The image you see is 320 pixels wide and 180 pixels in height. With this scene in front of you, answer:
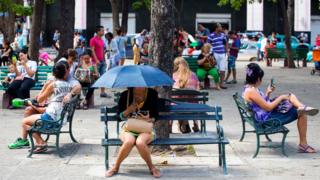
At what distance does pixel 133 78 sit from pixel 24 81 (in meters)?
6.96

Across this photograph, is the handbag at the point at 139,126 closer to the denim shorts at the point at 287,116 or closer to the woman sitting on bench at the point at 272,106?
the woman sitting on bench at the point at 272,106

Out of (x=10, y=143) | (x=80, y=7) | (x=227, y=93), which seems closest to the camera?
(x=10, y=143)

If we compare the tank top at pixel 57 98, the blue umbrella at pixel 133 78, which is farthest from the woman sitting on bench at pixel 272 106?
the tank top at pixel 57 98

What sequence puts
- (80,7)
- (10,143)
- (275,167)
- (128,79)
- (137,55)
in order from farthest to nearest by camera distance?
(80,7)
(137,55)
(10,143)
(275,167)
(128,79)

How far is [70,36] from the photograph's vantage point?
750 inches

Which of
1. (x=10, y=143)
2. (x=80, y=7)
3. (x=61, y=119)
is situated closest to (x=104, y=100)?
(x=10, y=143)

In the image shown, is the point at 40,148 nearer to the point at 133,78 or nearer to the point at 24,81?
the point at 133,78

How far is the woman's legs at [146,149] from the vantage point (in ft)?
27.6

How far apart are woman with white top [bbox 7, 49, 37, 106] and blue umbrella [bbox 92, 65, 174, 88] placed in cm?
633

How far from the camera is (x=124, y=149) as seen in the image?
8.45m

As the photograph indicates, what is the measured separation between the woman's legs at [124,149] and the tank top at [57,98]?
161 cm

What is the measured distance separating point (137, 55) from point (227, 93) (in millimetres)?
6183

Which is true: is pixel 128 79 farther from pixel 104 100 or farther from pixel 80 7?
pixel 80 7

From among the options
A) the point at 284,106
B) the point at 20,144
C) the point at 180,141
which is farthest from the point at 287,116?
the point at 20,144
